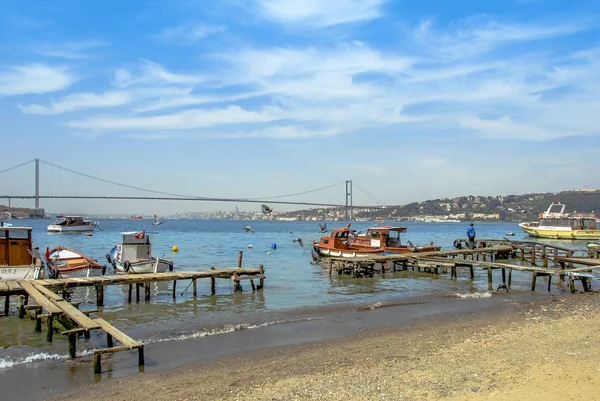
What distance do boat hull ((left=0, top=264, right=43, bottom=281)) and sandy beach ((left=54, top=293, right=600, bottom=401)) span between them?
1155 centimetres

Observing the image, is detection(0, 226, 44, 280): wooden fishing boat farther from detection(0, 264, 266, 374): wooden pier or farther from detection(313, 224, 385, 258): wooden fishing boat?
detection(313, 224, 385, 258): wooden fishing boat

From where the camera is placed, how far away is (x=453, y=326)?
13.5 metres

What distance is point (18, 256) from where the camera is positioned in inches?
754

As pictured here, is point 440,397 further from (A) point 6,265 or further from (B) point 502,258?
(B) point 502,258

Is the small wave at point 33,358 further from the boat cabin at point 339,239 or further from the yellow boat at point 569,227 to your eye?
the yellow boat at point 569,227

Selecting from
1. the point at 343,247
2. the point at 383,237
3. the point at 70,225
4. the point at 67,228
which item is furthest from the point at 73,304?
the point at 70,225

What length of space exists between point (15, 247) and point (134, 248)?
684cm

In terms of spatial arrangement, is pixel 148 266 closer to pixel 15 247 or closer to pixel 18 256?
pixel 18 256

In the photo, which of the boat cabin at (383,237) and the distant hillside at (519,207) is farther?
the distant hillside at (519,207)

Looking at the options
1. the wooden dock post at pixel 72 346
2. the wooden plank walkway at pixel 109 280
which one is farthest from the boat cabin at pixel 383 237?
the wooden dock post at pixel 72 346

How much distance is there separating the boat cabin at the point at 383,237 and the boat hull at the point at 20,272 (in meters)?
19.7

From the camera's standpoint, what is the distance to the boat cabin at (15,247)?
1889 centimetres

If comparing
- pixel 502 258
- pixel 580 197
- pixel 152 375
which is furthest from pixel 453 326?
pixel 580 197

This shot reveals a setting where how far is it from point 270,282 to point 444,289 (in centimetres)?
842
